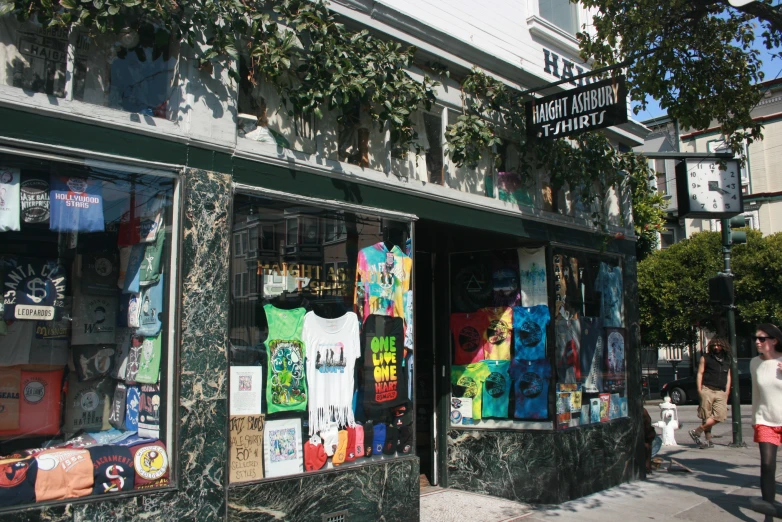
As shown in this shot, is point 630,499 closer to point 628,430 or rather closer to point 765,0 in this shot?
point 628,430

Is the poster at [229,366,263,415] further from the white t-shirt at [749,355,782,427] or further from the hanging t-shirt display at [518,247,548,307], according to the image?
the white t-shirt at [749,355,782,427]

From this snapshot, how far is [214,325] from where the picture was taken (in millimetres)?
5090

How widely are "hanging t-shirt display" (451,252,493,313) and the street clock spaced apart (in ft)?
12.9

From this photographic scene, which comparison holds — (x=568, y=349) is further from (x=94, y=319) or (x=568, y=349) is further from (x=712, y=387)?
(x=94, y=319)

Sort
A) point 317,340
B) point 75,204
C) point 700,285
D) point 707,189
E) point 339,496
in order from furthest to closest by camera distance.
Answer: point 700,285 < point 707,189 < point 317,340 < point 339,496 < point 75,204

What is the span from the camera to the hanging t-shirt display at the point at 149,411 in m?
4.96

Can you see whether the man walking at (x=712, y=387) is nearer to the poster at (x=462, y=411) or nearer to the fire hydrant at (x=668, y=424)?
the fire hydrant at (x=668, y=424)

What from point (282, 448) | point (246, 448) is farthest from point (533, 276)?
point (246, 448)

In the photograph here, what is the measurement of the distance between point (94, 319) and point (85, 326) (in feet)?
0.28

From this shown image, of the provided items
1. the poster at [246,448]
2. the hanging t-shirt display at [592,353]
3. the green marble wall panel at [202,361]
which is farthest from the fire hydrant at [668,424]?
the green marble wall panel at [202,361]

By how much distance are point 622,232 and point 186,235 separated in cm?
683

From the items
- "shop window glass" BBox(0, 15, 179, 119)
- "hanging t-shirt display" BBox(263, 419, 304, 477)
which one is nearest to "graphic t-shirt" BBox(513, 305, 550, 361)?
"hanging t-shirt display" BBox(263, 419, 304, 477)

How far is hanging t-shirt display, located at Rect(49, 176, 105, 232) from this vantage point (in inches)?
185

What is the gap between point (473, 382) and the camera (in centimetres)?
843
